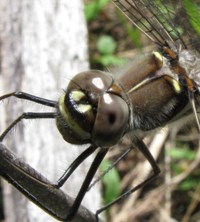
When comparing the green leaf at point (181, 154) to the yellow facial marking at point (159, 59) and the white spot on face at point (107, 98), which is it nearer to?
the yellow facial marking at point (159, 59)

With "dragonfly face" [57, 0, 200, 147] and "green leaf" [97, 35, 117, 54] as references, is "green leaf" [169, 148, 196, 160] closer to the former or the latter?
"green leaf" [97, 35, 117, 54]

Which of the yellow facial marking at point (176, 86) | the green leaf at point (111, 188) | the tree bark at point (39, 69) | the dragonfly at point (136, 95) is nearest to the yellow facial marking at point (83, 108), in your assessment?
the dragonfly at point (136, 95)

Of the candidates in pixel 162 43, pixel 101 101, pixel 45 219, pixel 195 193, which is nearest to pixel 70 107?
pixel 101 101

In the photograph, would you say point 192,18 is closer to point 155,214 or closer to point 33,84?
point 33,84

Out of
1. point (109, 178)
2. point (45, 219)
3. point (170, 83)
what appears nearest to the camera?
point (170, 83)

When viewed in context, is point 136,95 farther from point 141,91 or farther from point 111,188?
point 111,188

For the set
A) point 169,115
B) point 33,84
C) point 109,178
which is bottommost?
point 109,178
